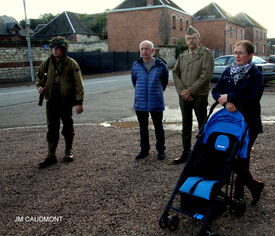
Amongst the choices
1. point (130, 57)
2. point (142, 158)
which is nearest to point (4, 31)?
point (130, 57)

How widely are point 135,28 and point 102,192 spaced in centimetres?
4117

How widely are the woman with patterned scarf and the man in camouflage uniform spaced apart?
2.64m

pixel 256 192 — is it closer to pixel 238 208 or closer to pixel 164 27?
pixel 238 208

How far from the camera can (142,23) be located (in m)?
42.0

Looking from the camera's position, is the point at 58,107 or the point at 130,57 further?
the point at 130,57

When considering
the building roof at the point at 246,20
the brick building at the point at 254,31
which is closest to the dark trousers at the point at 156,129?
the building roof at the point at 246,20

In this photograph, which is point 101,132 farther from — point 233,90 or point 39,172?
point 233,90

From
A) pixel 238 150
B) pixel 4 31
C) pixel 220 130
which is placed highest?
pixel 4 31

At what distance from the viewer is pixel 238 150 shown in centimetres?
311

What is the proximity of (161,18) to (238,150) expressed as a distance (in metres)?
40.2

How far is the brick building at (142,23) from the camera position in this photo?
134 ft

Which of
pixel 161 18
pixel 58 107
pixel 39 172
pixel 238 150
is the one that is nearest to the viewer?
pixel 238 150

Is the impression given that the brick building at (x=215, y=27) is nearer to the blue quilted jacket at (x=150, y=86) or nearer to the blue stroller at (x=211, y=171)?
the blue quilted jacket at (x=150, y=86)

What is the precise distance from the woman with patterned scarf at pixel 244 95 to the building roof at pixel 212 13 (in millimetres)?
50070
